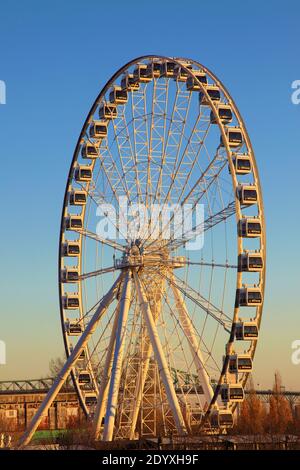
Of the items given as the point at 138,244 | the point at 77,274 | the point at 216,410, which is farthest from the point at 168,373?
the point at 77,274

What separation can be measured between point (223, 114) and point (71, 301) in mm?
16319

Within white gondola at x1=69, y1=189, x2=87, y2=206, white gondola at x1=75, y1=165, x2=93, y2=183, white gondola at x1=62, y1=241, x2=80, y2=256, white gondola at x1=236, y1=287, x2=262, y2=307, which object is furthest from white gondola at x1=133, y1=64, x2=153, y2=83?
white gondola at x1=236, y1=287, x2=262, y2=307

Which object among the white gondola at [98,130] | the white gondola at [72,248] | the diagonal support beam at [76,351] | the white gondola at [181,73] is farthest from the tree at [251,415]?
the white gondola at [181,73]

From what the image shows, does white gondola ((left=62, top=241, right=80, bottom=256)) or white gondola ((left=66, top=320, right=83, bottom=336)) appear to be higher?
white gondola ((left=62, top=241, right=80, bottom=256))

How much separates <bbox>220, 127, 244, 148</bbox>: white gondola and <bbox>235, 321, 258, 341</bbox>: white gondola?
909 centimetres

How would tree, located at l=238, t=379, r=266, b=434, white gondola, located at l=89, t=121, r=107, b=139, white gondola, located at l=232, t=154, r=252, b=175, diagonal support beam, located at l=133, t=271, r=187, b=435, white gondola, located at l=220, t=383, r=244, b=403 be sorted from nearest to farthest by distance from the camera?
white gondola, located at l=220, t=383, r=244, b=403
diagonal support beam, located at l=133, t=271, r=187, b=435
white gondola, located at l=232, t=154, r=252, b=175
white gondola, located at l=89, t=121, r=107, b=139
tree, located at l=238, t=379, r=266, b=434

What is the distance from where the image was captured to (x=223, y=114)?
2297 inches

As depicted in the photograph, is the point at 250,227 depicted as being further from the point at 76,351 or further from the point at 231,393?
the point at 76,351

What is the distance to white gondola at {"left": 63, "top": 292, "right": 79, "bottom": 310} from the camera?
6762 centimetres

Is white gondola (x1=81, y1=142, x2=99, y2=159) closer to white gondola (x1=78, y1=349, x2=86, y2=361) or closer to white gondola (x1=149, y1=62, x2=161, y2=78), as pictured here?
white gondola (x1=149, y1=62, x2=161, y2=78)

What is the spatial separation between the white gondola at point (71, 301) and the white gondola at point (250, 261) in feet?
50.5

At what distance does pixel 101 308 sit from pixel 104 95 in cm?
1361
